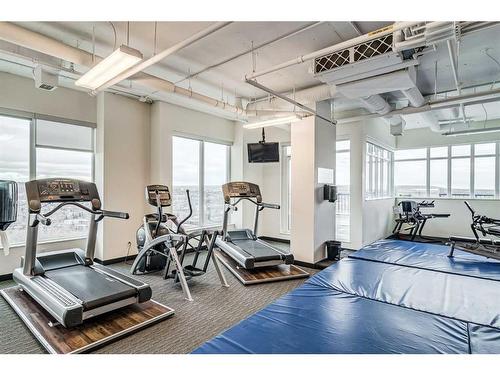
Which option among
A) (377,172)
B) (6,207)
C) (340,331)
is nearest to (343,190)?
(377,172)

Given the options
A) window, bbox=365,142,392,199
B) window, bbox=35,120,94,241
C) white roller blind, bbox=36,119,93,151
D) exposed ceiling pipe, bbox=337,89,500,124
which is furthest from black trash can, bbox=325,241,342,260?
white roller blind, bbox=36,119,93,151

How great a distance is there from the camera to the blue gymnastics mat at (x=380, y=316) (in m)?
2.05

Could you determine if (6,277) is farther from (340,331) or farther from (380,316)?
(380,316)

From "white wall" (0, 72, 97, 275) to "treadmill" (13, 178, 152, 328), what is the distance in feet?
4.15

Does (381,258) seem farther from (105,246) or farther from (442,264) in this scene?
(105,246)

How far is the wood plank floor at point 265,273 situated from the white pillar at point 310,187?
587mm

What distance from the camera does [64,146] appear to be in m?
5.41

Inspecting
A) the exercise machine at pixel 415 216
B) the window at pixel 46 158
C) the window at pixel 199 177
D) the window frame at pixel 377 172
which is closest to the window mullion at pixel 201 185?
the window at pixel 199 177

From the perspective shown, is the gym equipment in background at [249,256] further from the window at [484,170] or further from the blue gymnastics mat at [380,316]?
the window at [484,170]

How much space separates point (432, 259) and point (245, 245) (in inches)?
123

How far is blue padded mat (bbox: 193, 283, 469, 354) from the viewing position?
2025 mm

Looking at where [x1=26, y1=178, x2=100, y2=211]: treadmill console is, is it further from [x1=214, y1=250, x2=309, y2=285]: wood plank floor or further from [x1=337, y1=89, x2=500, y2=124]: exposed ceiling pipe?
[x1=337, y1=89, x2=500, y2=124]: exposed ceiling pipe

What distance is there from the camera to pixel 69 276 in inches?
143
